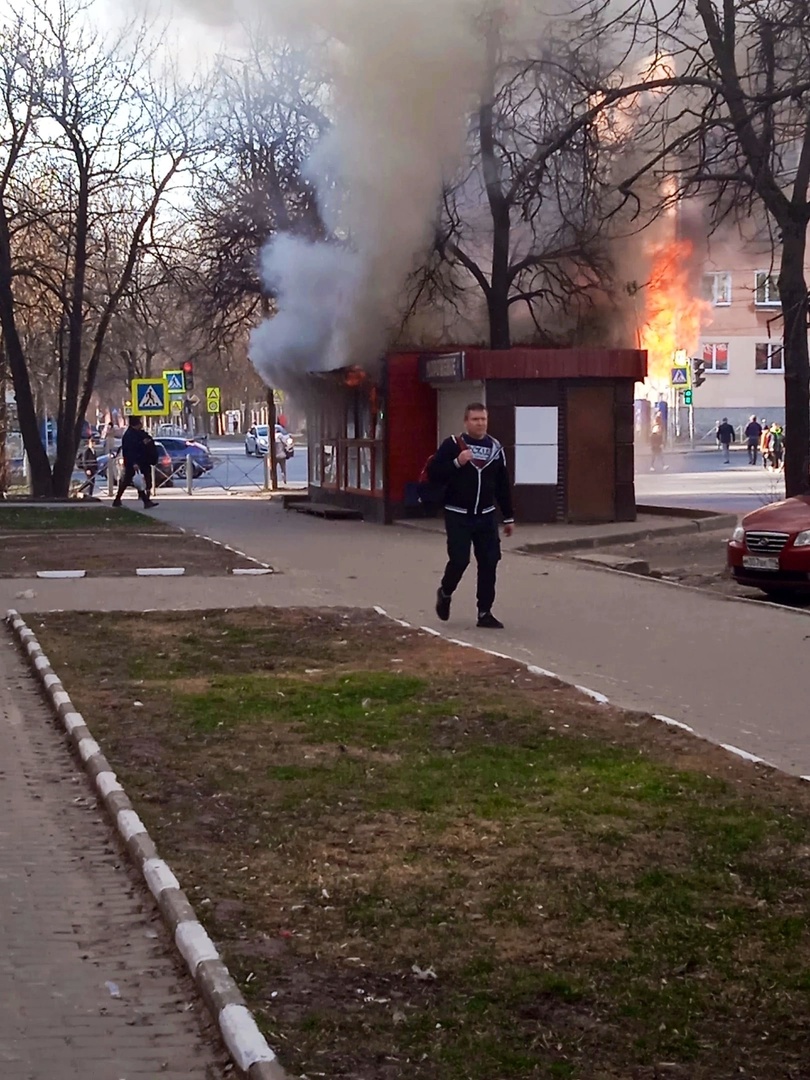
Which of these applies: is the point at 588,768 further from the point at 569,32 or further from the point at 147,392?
the point at 147,392

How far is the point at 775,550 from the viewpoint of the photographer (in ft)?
43.5

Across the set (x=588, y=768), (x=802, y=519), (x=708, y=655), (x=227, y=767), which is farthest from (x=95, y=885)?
(x=802, y=519)

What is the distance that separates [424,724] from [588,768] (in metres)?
1.25

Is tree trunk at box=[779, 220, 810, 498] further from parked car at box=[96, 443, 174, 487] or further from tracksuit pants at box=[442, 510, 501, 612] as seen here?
parked car at box=[96, 443, 174, 487]

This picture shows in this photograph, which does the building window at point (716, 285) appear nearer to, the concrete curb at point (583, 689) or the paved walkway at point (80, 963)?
the concrete curb at point (583, 689)

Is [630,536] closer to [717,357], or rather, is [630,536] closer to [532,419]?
[532,419]

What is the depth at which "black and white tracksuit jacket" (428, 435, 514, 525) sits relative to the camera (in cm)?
1117

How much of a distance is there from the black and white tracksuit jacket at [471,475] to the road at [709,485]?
1064cm

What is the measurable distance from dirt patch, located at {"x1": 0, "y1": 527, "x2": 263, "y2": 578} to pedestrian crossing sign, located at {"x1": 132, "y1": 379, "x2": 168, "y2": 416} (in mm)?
10273

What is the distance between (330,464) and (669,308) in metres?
6.47

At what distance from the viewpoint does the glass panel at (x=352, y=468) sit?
24516 mm

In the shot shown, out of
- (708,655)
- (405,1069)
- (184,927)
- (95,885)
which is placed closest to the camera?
(405,1069)

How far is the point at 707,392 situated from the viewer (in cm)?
6178

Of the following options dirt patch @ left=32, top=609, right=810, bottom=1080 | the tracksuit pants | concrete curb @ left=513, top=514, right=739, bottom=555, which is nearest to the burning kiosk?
concrete curb @ left=513, top=514, right=739, bottom=555
